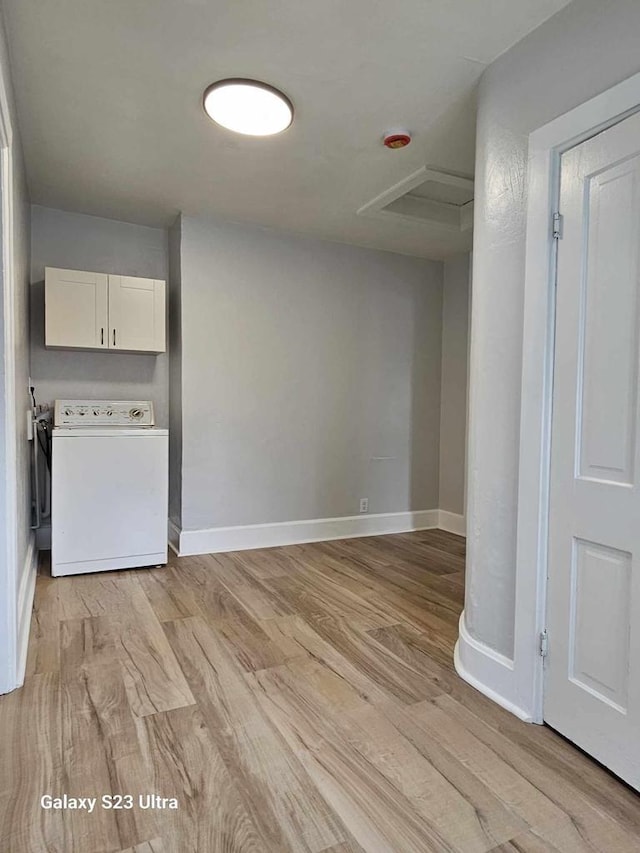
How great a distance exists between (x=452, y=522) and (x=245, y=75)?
377cm

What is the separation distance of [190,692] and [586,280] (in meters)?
2.03

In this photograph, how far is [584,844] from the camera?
1.29 meters

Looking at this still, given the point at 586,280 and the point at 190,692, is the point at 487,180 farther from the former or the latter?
the point at 190,692

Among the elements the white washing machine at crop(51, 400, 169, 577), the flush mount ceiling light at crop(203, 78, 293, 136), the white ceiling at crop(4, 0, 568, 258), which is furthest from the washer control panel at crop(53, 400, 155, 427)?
the flush mount ceiling light at crop(203, 78, 293, 136)

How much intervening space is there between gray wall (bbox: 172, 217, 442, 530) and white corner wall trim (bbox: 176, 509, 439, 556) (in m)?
0.06

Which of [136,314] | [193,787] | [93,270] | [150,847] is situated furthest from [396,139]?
[150,847]

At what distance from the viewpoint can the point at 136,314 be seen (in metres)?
3.67

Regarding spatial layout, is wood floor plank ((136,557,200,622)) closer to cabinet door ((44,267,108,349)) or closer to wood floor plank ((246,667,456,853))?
wood floor plank ((246,667,456,853))

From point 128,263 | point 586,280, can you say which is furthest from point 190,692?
point 128,263

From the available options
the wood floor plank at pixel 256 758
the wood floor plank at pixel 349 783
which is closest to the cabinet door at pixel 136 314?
the wood floor plank at pixel 256 758

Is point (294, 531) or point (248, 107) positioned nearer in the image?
point (248, 107)

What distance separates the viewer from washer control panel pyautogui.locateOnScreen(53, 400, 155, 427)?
3.56m

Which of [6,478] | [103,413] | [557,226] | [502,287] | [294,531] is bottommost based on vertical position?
[294,531]
